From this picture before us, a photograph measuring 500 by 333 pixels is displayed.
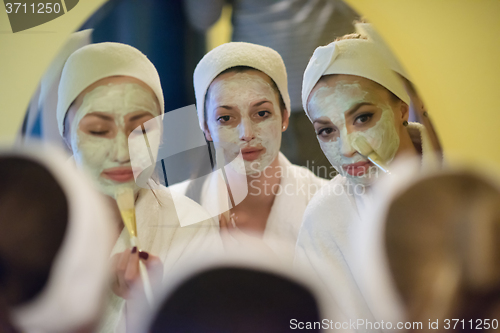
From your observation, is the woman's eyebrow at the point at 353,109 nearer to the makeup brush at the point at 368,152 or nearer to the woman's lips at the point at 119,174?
the makeup brush at the point at 368,152

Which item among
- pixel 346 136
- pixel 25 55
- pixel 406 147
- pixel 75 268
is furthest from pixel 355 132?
pixel 25 55

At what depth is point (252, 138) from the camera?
3.28 feet

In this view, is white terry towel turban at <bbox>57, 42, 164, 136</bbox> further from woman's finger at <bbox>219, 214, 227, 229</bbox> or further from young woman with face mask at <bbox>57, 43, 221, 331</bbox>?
woman's finger at <bbox>219, 214, 227, 229</bbox>

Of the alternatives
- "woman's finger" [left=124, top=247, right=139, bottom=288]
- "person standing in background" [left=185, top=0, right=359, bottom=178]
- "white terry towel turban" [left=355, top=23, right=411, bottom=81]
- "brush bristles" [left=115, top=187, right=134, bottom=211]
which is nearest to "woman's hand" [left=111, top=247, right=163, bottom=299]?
"woman's finger" [left=124, top=247, right=139, bottom=288]

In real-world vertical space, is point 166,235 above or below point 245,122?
below

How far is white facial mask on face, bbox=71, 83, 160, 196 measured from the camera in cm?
98

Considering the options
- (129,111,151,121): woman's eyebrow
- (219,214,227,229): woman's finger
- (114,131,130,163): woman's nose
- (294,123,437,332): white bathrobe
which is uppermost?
(129,111,151,121): woman's eyebrow

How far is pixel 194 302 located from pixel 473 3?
1184mm

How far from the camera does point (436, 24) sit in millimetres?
1076

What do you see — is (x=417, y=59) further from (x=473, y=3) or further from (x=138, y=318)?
(x=138, y=318)

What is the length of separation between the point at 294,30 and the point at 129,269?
0.80 metres

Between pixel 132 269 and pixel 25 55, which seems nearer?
pixel 132 269

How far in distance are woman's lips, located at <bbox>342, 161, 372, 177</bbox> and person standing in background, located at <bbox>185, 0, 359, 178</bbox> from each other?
0.04 m

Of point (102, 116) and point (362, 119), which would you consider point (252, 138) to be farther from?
point (102, 116)
